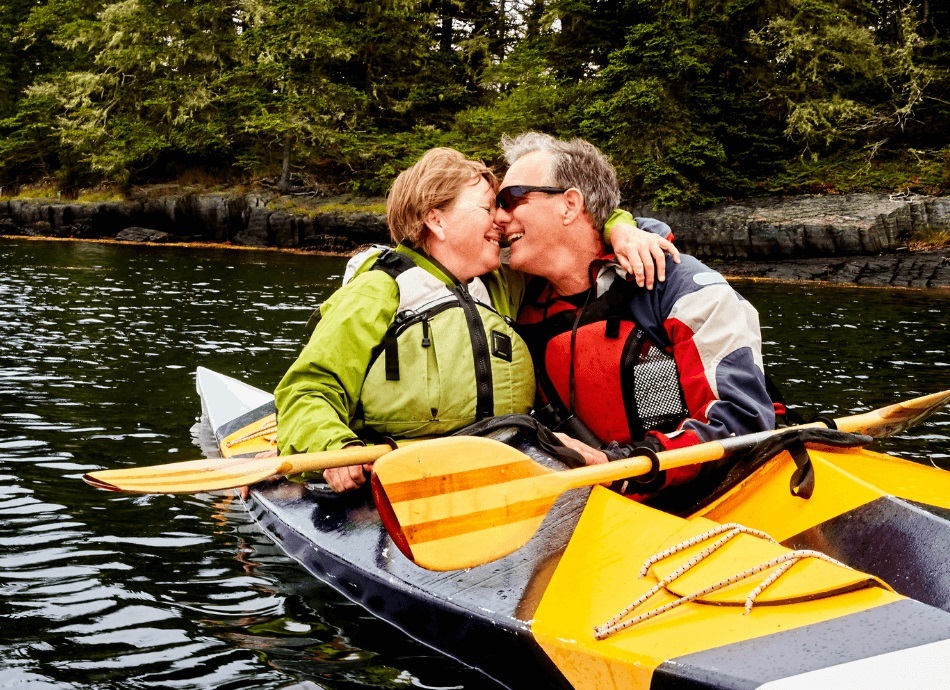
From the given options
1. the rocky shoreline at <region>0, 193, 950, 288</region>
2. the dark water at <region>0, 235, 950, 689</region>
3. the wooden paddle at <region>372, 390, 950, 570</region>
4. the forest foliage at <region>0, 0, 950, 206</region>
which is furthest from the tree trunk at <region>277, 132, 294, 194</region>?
the wooden paddle at <region>372, 390, 950, 570</region>

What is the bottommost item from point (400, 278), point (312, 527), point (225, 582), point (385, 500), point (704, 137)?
point (225, 582)

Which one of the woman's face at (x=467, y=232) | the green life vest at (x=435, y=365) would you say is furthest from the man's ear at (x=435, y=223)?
the green life vest at (x=435, y=365)

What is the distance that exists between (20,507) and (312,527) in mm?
1709

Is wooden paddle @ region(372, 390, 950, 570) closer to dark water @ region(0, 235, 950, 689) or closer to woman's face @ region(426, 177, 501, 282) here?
dark water @ region(0, 235, 950, 689)

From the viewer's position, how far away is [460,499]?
2.48 m

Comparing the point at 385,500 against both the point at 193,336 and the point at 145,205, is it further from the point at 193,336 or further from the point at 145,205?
the point at 145,205

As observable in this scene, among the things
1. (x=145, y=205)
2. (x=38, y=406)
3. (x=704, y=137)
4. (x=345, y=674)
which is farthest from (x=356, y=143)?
(x=345, y=674)

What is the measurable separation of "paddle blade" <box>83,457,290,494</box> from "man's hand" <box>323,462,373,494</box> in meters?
0.25

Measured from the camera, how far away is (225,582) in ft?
11.5

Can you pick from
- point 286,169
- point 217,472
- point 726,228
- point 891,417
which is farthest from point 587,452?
point 286,169

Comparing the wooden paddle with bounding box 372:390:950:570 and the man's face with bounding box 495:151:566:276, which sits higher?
the man's face with bounding box 495:151:566:276

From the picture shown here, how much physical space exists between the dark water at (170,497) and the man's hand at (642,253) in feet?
4.67

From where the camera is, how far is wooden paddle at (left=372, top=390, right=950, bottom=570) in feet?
7.81

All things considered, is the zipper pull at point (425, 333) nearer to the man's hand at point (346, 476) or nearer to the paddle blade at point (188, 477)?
the man's hand at point (346, 476)
